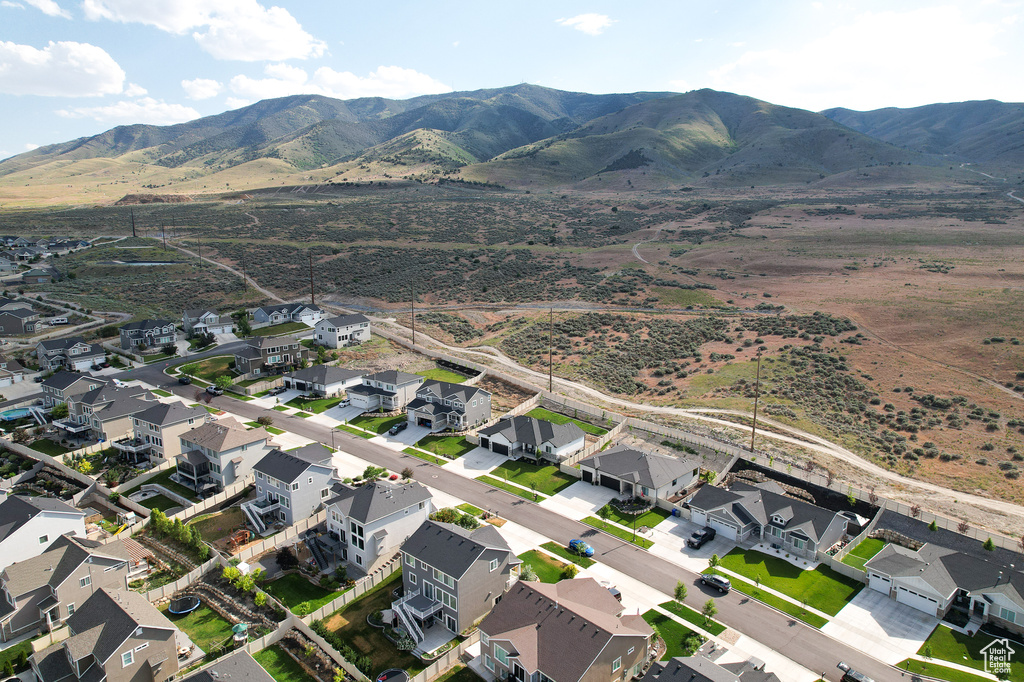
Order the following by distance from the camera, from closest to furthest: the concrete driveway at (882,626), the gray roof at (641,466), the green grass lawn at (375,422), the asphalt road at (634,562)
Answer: the asphalt road at (634,562), the concrete driveway at (882,626), the gray roof at (641,466), the green grass lawn at (375,422)

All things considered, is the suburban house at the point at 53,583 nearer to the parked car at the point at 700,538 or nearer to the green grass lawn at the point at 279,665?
the green grass lawn at the point at 279,665

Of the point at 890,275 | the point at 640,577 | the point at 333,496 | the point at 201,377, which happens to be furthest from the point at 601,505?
the point at 890,275

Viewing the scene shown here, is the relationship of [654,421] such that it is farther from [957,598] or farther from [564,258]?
[564,258]

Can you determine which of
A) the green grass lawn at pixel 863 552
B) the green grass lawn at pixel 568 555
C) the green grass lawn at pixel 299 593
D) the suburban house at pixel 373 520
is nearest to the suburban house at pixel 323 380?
the suburban house at pixel 373 520

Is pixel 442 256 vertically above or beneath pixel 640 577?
above

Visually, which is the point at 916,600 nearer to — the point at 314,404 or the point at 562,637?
the point at 562,637

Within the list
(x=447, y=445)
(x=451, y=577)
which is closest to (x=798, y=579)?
(x=451, y=577)

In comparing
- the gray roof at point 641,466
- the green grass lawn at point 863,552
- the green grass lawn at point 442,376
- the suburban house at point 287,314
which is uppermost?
the suburban house at point 287,314

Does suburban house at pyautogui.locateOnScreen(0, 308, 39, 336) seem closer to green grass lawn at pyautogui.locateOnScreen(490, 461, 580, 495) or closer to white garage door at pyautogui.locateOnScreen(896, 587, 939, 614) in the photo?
green grass lawn at pyautogui.locateOnScreen(490, 461, 580, 495)
